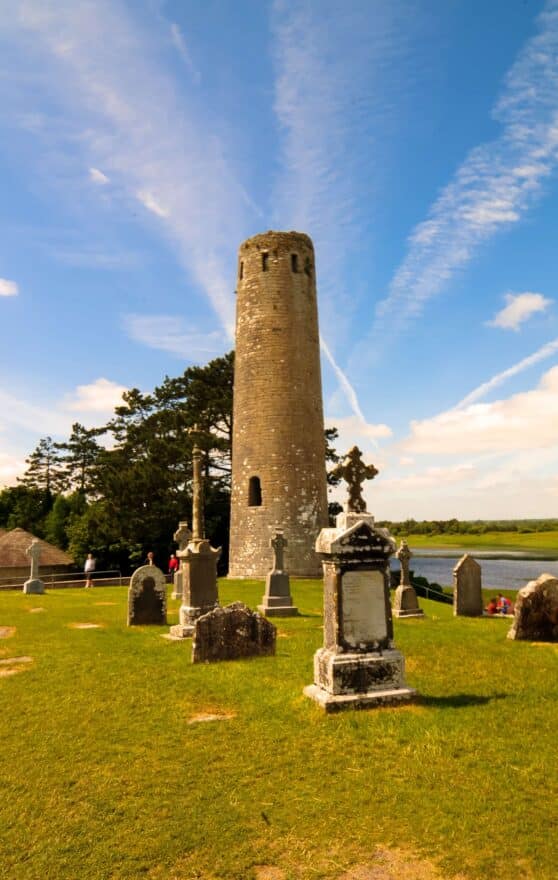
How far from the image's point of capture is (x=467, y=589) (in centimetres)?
1359

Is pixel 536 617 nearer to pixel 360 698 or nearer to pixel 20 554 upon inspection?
pixel 360 698

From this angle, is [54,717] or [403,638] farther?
[403,638]

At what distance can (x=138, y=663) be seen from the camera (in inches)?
328

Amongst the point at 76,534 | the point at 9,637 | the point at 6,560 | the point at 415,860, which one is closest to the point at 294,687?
the point at 415,860

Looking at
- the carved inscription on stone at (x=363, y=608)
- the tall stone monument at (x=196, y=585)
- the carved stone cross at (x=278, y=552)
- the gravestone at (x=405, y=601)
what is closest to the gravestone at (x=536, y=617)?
the gravestone at (x=405, y=601)

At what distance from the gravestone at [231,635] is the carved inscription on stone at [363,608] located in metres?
2.47

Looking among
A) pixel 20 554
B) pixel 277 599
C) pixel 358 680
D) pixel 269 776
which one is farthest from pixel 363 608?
pixel 20 554

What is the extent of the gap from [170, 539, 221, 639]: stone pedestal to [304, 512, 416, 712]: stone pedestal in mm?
4326

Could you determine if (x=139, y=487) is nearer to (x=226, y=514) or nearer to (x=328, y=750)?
(x=226, y=514)

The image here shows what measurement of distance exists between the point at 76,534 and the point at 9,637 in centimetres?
2656

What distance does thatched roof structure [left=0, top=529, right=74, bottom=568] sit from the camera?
28.0m

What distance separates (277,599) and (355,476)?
739cm

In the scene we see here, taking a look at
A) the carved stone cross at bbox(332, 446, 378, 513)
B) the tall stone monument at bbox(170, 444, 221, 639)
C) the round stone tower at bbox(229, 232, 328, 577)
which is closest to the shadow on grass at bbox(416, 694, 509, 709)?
the carved stone cross at bbox(332, 446, 378, 513)

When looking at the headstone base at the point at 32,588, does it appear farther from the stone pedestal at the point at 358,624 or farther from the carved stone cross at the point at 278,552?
the stone pedestal at the point at 358,624
